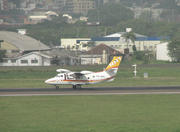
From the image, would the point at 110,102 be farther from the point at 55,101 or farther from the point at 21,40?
the point at 21,40

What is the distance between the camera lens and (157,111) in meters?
50.1

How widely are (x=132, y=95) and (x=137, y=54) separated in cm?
9615

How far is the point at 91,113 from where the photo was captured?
49.2 m

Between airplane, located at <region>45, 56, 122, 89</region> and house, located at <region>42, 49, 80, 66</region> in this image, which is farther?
house, located at <region>42, 49, 80, 66</region>

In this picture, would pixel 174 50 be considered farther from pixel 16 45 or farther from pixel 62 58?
pixel 16 45

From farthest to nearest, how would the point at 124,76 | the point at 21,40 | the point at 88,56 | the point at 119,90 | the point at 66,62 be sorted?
the point at 21,40 < the point at 88,56 < the point at 66,62 < the point at 124,76 < the point at 119,90

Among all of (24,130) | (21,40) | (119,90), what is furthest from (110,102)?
(21,40)

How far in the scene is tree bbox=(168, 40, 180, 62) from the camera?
471 feet

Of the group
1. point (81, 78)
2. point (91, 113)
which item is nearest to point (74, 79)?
point (81, 78)

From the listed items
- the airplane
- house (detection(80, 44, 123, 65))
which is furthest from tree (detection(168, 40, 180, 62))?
the airplane

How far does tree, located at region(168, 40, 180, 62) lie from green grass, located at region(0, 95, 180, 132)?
8440 cm

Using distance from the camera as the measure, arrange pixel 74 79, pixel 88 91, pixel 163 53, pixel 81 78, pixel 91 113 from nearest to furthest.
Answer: pixel 91 113 → pixel 88 91 → pixel 74 79 → pixel 81 78 → pixel 163 53

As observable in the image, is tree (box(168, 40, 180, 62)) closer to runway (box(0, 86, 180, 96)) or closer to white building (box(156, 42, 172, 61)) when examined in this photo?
white building (box(156, 42, 172, 61))

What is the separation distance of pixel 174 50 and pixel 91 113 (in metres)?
99.6
